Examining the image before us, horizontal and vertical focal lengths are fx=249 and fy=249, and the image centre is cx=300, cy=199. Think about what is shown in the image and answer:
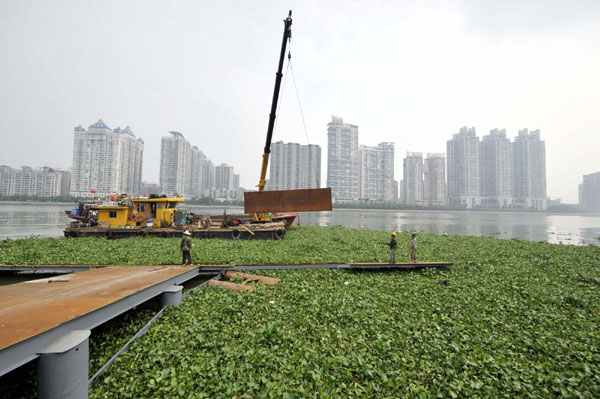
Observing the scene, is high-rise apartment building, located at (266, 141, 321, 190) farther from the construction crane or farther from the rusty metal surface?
the rusty metal surface

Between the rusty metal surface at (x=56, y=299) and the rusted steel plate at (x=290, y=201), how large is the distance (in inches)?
177

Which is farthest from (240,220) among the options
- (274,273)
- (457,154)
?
(457,154)

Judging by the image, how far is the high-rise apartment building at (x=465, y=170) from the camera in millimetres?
142500

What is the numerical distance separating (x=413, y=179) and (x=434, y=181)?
35.5 ft

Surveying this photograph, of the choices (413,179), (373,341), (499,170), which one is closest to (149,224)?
(373,341)

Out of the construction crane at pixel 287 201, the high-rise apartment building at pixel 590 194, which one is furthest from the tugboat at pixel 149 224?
the high-rise apartment building at pixel 590 194

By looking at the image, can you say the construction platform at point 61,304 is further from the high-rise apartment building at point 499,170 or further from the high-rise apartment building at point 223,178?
the high-rise apartment building at point 499,170

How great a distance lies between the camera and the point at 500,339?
5586mm

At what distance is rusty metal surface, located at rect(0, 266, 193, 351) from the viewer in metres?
3.62

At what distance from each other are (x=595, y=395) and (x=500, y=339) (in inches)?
64.0

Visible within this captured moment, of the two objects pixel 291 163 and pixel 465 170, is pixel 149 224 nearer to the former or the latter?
pixel 291 163

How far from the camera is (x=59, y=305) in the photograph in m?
4.66

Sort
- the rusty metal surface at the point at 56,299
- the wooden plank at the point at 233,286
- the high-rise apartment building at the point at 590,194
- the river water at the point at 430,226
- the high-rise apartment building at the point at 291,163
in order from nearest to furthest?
the rusty metal surface at the point at 56,299 < the wooden plank at the point at 233,286 < the river water at the point at 430,226 < the high-rise apartment building at the point at 291,163 < the high-rise apartment building at the point at 590,194

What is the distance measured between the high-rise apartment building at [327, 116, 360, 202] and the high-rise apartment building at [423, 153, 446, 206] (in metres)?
43.4
